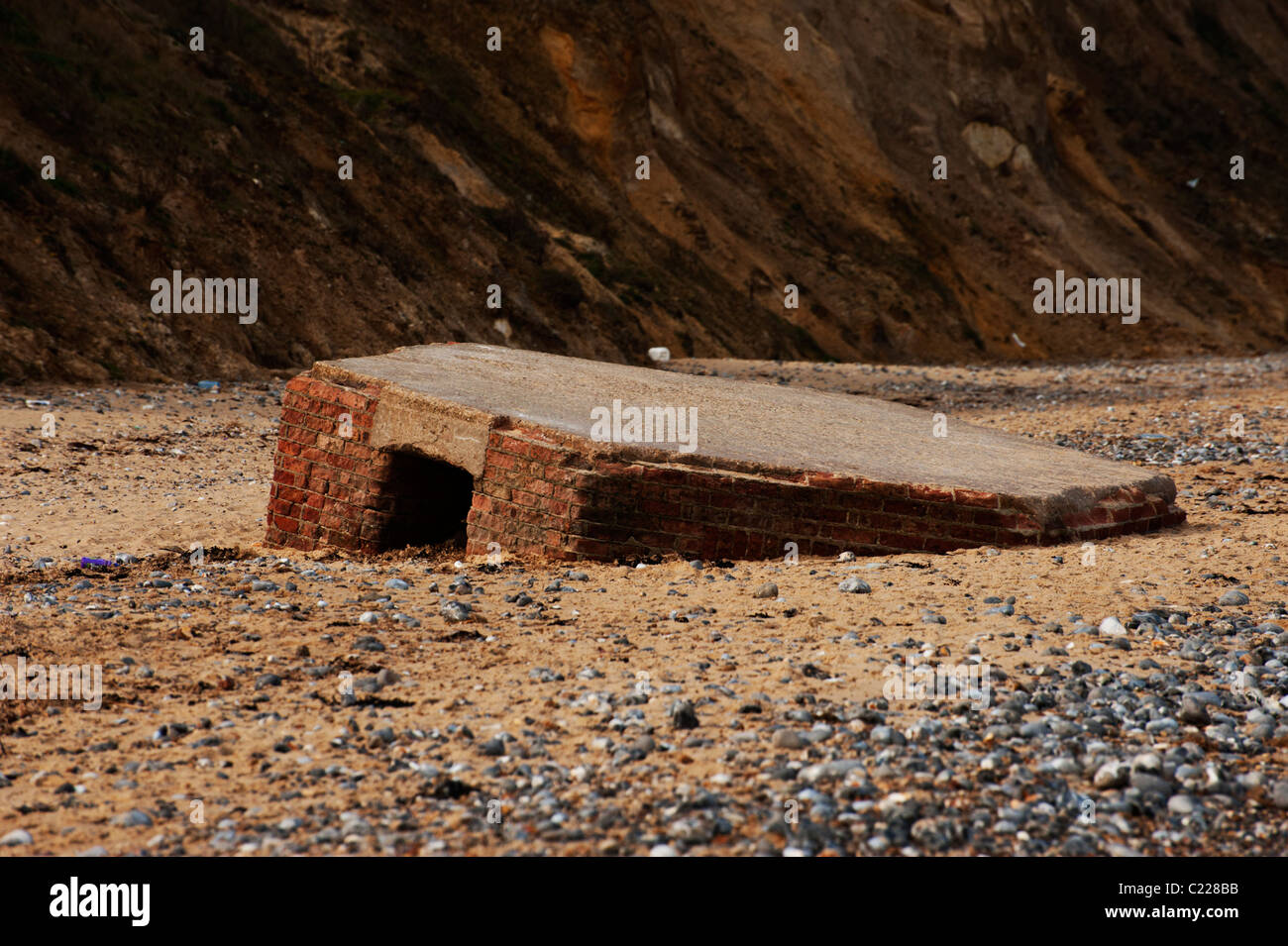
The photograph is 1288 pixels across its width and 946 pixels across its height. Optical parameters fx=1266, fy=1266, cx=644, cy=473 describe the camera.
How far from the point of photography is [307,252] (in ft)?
48.8

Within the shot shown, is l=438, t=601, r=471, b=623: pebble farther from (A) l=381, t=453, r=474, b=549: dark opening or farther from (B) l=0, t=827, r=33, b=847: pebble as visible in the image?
(B) l=0, t=827, r=33, b=847: pebble

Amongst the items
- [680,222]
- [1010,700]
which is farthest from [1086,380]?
[1010,700]

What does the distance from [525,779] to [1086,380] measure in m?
14.5

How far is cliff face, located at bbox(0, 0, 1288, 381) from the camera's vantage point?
13.8 meters

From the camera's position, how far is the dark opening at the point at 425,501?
6355mm

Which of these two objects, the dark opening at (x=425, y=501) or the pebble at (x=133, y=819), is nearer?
the pebble at (x=133, y=819)
